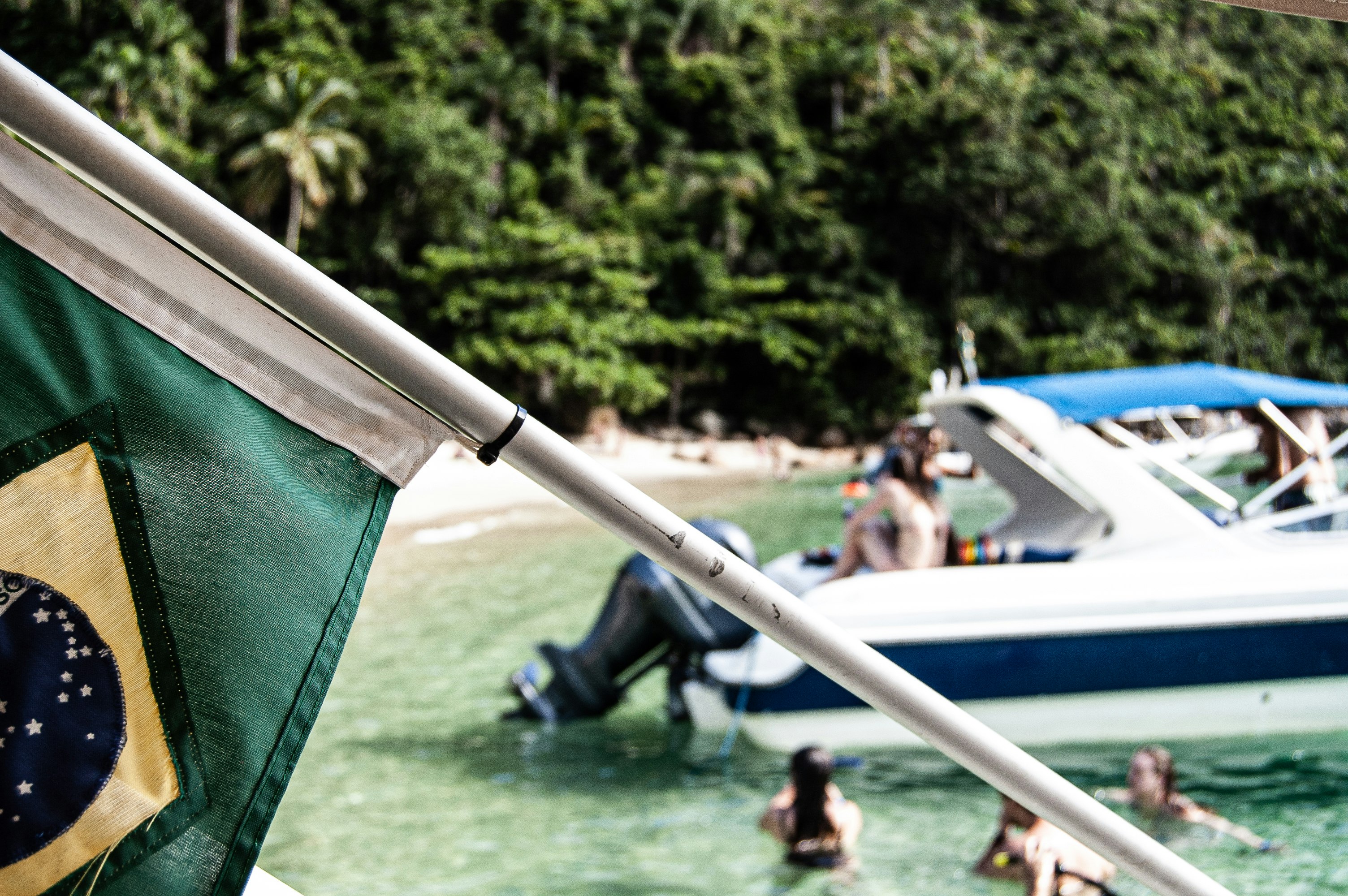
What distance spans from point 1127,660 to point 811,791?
194 cm

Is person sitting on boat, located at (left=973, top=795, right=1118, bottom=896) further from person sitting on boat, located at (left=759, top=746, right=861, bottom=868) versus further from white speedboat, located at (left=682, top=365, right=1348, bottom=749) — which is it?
white speedboat, located at (left=682, top=365, right=1348, bottom=749)

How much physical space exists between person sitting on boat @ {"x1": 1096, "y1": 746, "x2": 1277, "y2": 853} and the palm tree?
93.1ft

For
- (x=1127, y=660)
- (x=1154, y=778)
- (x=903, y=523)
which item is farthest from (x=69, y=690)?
(x=1127, y=660)

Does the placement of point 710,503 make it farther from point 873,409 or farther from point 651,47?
point 651,47

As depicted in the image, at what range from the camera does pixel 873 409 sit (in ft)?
124

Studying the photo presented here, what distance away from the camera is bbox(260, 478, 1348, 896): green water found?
4484 mm

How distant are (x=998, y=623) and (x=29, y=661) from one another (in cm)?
498

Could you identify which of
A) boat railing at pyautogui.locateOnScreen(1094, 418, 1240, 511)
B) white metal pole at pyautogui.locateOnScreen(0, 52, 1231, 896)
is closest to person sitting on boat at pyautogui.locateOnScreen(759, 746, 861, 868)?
boat railing at pyautogui.locateOnScreen(1094, 418, 1240, 511)

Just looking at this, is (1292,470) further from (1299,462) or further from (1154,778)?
(1154,778)

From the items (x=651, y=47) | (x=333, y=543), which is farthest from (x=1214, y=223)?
(x=333, y=543)

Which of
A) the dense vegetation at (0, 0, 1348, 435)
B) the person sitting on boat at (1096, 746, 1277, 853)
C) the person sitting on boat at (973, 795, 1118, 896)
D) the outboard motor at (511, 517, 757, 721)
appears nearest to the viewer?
the person sitting on boat at (973, 795, 1118, 896)

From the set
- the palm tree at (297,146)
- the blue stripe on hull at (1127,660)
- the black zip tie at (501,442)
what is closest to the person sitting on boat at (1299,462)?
the blue stripe on hull at (1127,660)

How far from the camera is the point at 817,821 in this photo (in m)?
4.50

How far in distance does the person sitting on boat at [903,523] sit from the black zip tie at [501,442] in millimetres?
5048
